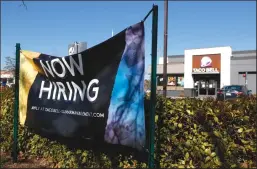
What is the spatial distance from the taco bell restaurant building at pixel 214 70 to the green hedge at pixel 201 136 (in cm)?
3788

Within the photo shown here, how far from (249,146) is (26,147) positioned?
157 inches

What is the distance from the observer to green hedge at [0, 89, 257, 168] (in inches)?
170

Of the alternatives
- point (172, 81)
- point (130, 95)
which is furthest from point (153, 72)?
point (172, 81)

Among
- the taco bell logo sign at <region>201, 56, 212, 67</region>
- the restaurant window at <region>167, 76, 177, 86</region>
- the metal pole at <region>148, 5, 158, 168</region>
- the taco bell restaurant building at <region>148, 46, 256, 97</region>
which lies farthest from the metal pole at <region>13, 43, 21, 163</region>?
the restaurant window at <region>167, 76, 177, 86</region>

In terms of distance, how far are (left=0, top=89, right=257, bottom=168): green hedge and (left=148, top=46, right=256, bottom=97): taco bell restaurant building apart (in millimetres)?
37883

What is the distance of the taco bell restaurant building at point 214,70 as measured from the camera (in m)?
44.1

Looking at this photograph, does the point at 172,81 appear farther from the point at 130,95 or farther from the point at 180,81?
the point at 130,95

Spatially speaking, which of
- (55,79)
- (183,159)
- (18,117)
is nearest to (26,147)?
(18,117)

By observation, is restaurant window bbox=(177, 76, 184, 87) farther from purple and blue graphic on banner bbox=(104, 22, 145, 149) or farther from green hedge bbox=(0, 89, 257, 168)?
purple and blue graphic on banner bbox=(104, 22, 145, 149)

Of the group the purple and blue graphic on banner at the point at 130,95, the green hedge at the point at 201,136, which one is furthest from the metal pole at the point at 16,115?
the purple and blue graphic on banner at the point at 130,95

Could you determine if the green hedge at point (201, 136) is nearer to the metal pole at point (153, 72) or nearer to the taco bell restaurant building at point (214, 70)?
the metal pole at point (153, 72)

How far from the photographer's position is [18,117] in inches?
249

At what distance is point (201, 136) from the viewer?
14.5 feet

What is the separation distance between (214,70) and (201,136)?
43022mm
